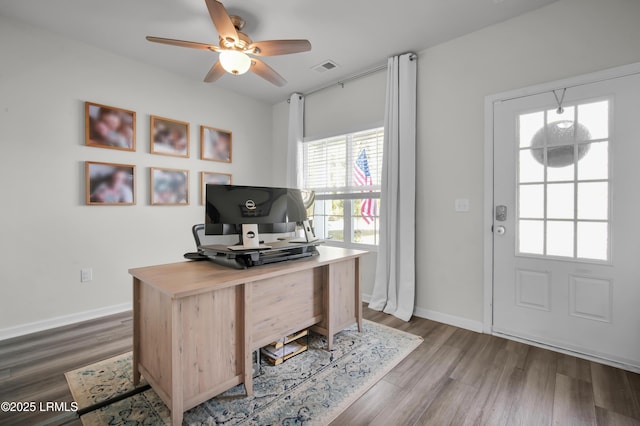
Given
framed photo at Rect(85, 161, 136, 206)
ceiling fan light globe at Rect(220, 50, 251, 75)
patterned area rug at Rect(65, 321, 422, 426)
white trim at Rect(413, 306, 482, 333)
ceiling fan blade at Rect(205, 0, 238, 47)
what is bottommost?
patterned area rug at Rect(65, 321, 422, 426)

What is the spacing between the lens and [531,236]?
2.37m

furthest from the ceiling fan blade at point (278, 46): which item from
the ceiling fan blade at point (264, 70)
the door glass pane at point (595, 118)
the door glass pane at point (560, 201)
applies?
the door glass pane at point (560, 201)

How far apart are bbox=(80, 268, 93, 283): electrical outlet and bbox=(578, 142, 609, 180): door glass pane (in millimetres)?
4376

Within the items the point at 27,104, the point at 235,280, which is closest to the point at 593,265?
the point at 235,280

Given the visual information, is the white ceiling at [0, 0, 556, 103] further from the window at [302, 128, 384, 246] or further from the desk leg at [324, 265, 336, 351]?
the desk leg at [324, 265, 336, 351]

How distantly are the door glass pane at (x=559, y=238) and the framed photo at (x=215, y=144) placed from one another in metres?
3.62

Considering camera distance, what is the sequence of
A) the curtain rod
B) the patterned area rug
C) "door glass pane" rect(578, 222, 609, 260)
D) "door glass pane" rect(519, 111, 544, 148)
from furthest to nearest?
the curtain rod
"door glass pane" rect(519, 111, 544, 148)
"door glass pane" rect(578, 222, 609, 260)
the patterned area rug

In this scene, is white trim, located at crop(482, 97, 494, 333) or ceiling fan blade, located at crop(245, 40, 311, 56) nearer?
ceiling fan blade, located at crop(245, 40, 311, 56)

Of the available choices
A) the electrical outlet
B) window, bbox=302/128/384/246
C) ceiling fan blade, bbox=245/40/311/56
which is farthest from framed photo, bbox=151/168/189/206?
ceiling fan blade, bbox=245/40/311/56

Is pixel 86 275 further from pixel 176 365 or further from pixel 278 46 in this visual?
pixel 278 46

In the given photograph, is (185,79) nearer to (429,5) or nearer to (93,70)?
(93,70)

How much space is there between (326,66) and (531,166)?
228 cm

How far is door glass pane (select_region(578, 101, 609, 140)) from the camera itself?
81.2 inches

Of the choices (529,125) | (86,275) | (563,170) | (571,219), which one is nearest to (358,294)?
(571,219)
